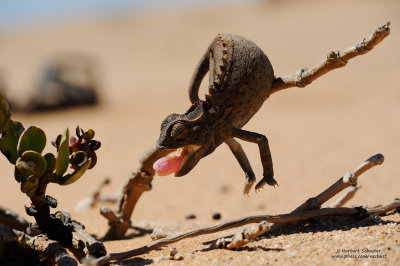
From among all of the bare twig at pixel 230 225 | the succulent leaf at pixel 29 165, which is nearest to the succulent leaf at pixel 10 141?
the succulent leaf at pixel 29 165

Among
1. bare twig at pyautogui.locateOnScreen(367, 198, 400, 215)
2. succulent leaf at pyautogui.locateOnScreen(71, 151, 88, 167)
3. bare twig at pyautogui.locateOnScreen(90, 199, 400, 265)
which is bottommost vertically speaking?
bare twig at pyautogui.locateOnScreen(367, 198, 400, 215)

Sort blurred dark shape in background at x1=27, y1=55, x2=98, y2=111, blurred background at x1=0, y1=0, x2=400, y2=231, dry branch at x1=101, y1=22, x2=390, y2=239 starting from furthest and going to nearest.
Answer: blurred dark shape in background at x1=27, y1=55, x2=98, y2=111, blurred background at x1=0, y1=0, x2=400, y2=231, dry branch at x1=101, y1=22, x2=390, y2=239

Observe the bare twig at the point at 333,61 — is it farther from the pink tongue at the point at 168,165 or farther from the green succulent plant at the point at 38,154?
the green succulent plant at the point at 38,154

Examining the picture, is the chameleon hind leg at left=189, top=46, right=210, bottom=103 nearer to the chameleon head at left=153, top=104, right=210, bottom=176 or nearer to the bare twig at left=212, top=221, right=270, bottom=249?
the chameleon head at left=153, top=104, right=210, bottom=176

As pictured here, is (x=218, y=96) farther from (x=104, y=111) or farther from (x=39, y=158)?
(x=104, y=111)

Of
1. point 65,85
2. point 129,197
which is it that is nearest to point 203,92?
point 65,85

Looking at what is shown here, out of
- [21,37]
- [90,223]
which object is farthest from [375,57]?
[21,37]

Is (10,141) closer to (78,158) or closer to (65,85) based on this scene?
(78,158)

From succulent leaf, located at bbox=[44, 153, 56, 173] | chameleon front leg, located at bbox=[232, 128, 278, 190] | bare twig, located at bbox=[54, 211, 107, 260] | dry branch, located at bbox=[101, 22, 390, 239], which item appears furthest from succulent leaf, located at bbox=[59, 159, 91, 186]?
chameleon front leg, located at bbox=[232, 128, 278, 190]
